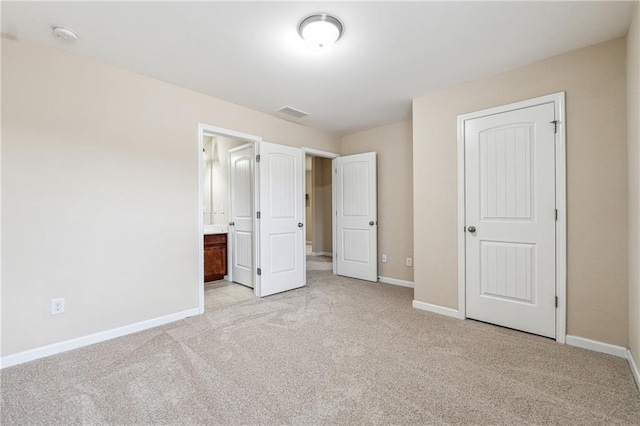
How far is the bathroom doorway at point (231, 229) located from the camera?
13.0 ft

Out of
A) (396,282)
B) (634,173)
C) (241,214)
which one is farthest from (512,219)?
(241,214)

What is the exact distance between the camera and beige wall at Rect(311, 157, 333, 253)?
6762 mm

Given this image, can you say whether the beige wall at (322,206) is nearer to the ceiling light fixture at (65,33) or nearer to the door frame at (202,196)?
the door frame at (202,196)

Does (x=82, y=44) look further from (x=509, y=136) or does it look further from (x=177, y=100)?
(x=509, y=136)

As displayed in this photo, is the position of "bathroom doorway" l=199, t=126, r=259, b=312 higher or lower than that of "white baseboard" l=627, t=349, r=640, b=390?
higher

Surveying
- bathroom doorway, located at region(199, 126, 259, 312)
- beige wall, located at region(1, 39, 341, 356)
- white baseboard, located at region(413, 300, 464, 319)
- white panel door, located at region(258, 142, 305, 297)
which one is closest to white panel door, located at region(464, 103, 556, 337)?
white baseboard, located at region(413, 300, 464, 319)

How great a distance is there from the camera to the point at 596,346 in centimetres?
229

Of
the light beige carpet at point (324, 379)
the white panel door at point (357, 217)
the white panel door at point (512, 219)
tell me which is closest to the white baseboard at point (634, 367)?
the light beige carpet at point (324, 379)

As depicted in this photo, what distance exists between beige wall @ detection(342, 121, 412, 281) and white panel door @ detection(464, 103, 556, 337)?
1355mm

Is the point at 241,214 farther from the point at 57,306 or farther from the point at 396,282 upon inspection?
the point at 396,282

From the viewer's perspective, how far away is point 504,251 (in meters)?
2.75

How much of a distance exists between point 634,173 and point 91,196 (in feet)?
13.8

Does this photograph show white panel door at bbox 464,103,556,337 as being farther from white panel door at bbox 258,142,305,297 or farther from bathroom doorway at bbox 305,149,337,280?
bathroom doorway at bbox 305,149,337,280

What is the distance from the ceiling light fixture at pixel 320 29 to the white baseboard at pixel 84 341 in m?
2.89
